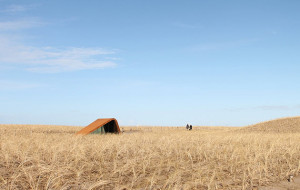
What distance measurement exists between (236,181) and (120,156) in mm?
3378


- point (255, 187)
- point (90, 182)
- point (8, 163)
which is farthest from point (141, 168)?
point (8, 163)

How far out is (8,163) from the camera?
20.7 ft

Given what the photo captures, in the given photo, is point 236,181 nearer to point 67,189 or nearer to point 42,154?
point 67,189

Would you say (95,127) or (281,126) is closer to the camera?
(95,127)

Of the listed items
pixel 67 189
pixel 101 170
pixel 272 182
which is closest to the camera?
pixel 67 189

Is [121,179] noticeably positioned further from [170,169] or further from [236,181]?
[236,181]

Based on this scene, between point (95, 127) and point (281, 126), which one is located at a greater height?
point (95, 127)

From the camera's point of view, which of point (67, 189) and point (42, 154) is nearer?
point (67, 189)

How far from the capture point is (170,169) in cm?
597

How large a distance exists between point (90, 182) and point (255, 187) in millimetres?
2943

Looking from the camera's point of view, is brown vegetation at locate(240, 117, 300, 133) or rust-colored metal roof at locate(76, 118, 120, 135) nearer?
rust-colored metal roof at locate(76, 118, 120, 135)

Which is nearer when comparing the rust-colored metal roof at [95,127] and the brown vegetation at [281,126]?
A: the rust-colored metal roof at [95,127]

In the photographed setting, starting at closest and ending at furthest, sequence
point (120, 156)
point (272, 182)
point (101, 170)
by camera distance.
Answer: point (272, 182), point (101, 170), point (120, 156)

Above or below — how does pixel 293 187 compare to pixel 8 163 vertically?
below
